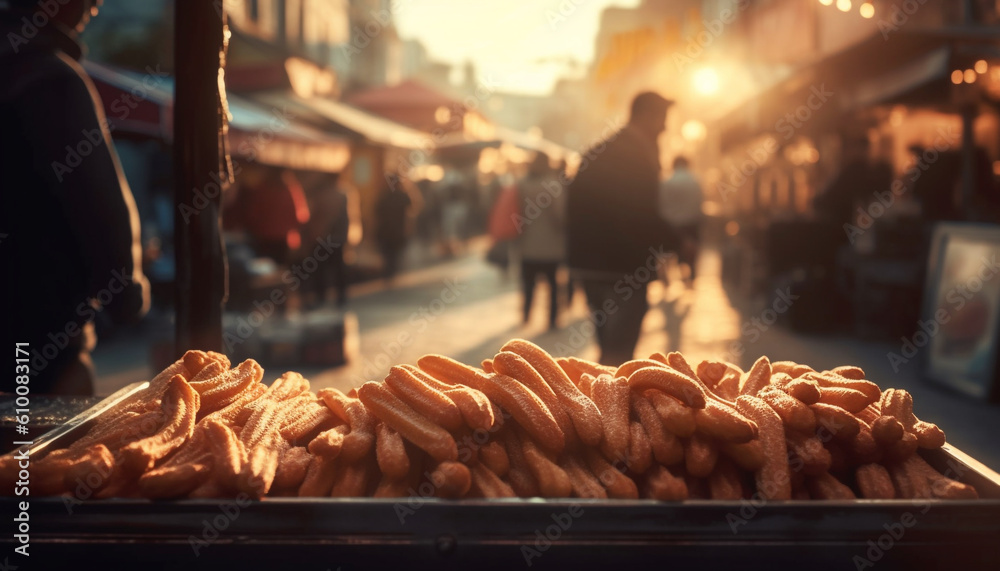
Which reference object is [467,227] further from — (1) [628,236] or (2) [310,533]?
(2) [310,533]

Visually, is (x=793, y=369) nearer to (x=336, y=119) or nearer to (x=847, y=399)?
(x=847, y=399)

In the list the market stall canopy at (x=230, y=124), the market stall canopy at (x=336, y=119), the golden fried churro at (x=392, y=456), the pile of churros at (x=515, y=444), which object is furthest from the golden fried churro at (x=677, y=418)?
the market stall canopy at (x=336, y=119)

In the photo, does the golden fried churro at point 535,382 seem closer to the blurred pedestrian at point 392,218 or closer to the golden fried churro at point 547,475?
the golden fried churro at point 547,475

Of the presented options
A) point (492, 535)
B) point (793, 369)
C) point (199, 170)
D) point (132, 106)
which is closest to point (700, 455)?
point (492, 535)

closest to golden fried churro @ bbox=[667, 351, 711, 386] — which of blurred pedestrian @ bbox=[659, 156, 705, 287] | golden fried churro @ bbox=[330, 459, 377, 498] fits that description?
golden fried churro @ bbox=[330, 459, 377, 498]

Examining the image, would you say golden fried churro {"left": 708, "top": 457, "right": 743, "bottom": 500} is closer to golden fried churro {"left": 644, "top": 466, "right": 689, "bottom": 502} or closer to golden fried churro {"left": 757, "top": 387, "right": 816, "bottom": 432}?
golden fried churro {"left": 644, "top": 466, "right": 689, "bottom": 502}

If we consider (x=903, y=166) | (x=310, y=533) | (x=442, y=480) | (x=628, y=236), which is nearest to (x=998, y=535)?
(x=442, y=480)
